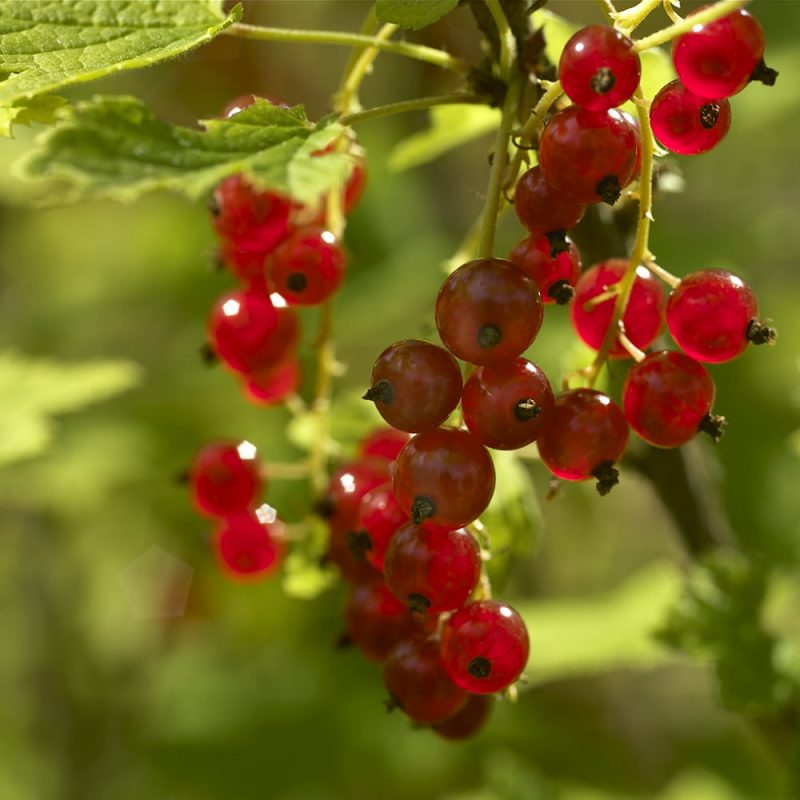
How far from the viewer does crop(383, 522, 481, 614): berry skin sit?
1001 mm

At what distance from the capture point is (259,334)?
1.41m

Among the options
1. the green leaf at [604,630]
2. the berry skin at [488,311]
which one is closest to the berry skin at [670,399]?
the berry skin at [488,311]

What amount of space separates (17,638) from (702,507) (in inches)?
116

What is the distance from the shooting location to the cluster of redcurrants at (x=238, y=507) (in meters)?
1.54

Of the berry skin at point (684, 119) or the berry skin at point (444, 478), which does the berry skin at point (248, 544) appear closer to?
the berry skin at point (444, 478)

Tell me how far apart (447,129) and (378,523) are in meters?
0.74

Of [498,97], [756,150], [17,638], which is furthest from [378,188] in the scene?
[498,97]

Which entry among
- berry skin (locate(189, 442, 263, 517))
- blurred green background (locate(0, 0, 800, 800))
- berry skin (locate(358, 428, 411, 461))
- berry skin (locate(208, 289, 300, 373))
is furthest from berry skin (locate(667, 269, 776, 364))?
blurred green background (locate(0, 0, 800, 800))

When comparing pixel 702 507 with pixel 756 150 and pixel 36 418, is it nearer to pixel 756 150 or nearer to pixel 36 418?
pixel 36 418

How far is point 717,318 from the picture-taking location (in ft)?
3.39

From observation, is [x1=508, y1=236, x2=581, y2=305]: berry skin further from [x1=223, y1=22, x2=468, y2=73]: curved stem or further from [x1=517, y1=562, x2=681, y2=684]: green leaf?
[x1=517, y1=562, x2=681, y2=684]: green leaf

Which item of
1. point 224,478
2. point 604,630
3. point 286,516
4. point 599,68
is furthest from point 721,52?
point 286,516

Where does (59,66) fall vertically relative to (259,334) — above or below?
above

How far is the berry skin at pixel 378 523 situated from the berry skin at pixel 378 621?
0.06 metres
